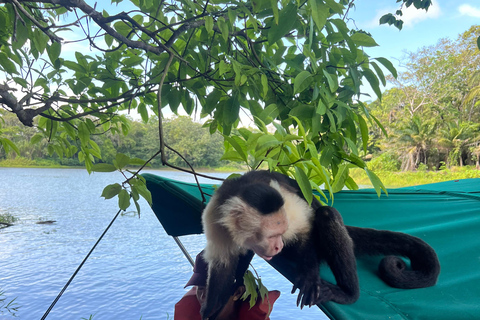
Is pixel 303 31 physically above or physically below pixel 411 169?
above

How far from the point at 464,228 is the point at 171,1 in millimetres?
1790

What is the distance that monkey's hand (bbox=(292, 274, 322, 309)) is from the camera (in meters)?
0.99

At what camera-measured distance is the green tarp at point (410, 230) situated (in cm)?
93

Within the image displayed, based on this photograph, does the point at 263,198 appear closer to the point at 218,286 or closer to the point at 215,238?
the point at 215,238

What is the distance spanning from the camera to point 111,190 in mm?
1050

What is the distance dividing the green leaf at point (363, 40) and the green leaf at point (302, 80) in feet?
0.69

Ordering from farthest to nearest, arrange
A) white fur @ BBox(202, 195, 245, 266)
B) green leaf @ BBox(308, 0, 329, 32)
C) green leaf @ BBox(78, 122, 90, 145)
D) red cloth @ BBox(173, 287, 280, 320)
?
green leaf @ BBox(78, 122, 90, 145)
red cloth @ BBox(173, 287, 280, 320)
white fur @ BBox(202, 195, 245, 266)
green leaf @ BBox(308, 0, 329, 32)

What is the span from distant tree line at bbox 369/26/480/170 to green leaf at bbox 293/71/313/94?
11679mm

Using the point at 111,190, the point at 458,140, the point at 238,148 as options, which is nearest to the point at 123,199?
the point at 111,190

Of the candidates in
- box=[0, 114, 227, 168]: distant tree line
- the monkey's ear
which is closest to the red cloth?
the monkey's ear

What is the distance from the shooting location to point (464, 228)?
1.51 metres

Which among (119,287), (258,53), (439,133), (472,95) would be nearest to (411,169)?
(439,133)

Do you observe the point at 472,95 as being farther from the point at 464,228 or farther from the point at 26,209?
the point at 26,209

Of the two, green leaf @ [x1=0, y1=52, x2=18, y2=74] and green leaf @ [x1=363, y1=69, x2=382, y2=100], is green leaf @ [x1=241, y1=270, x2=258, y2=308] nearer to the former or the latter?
green leaf @ [x1=363, y1=69, x2=382, y2=100]
